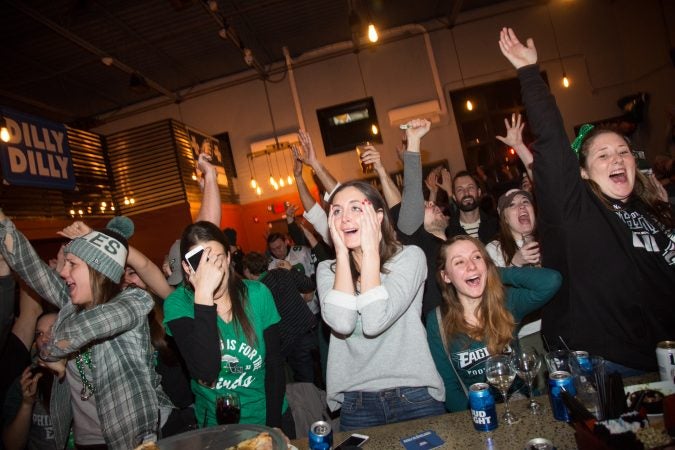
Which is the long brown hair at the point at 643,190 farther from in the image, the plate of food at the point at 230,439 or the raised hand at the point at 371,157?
the plate of food at the point at 230,439

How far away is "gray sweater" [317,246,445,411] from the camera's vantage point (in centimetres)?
157

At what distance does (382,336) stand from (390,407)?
272 millimetres

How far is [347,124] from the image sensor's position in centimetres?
945

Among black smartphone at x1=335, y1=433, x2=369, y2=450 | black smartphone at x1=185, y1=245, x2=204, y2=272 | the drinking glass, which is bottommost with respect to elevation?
black smartphone at x1=335, y1=433, x2=369, y2=450

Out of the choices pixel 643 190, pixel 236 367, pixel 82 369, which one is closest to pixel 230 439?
pixel 236 367

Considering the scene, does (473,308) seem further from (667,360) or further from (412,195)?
(667,360)

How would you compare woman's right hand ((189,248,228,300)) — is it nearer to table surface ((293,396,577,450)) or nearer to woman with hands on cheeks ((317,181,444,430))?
woman with hands on cheeks ((317,181,444,430))

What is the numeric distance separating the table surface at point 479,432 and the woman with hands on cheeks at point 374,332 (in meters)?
0.16

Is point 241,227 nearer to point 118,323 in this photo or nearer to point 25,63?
point 25,63

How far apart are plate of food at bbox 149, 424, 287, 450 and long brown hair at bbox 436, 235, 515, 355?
99cm

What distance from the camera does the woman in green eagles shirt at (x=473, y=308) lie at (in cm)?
184

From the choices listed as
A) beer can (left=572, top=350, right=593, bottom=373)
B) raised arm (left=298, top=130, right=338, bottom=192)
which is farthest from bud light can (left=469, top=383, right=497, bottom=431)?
raised arm (left=298, top=130, right=338, bottom=192)

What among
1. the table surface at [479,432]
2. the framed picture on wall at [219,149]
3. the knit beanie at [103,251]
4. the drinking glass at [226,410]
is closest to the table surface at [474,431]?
the table surface at [479,432]

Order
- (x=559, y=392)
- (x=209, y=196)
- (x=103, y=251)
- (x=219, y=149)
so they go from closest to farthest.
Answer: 1. (x=559, y=392)
2. (x=103, y=251)
3. (x=209, y=196)
4. (x=219, y=149)
